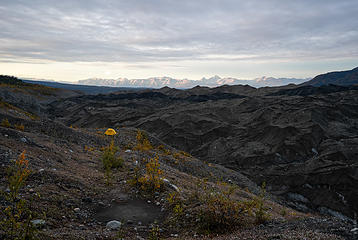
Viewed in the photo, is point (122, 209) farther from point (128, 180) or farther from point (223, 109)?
point (223, 109)

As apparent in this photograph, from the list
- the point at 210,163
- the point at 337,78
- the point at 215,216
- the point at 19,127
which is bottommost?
the point at 210,163

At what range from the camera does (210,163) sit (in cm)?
1850

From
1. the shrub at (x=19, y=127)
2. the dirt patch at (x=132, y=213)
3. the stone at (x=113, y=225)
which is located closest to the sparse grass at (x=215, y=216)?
the dirt patch at (x=132, y=213)

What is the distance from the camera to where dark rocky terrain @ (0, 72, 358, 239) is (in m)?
4.75

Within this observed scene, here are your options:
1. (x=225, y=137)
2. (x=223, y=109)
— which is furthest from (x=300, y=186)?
(x=223, y=109)

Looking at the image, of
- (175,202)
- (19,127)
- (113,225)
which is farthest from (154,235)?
(19,127)

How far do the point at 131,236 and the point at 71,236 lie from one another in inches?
40.5

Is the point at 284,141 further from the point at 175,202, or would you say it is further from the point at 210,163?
the point at 175,202

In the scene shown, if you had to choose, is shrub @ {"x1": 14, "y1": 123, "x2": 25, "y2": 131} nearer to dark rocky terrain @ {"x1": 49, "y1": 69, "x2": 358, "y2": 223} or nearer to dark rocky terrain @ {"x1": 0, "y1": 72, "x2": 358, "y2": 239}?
dark rocky terrain @ {"x1": 0, "y1": 72, "x2": 358, "y2": 239}

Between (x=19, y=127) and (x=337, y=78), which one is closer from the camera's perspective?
(x=19, y=127)

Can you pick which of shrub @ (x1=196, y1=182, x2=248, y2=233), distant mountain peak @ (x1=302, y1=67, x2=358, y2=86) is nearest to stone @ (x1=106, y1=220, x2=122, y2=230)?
shrub @ (x1=196, y1=182, x2=248, y2=233)

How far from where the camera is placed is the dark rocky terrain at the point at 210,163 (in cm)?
475

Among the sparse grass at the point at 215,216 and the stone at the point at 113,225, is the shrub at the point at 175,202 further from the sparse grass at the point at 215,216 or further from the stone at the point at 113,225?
the stone at the point at 113,225

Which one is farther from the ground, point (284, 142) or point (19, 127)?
point (19, 127)
